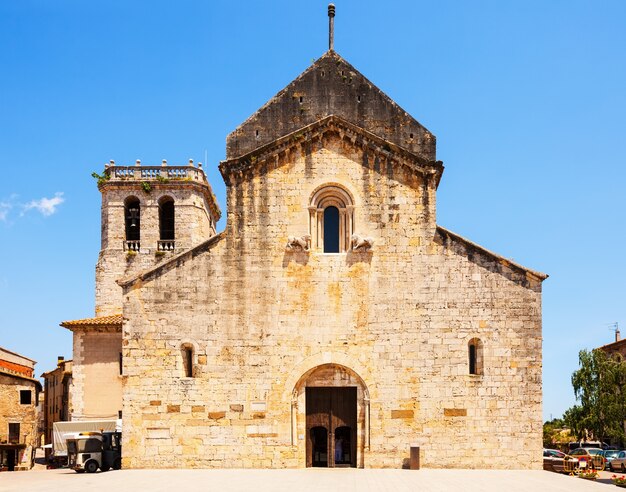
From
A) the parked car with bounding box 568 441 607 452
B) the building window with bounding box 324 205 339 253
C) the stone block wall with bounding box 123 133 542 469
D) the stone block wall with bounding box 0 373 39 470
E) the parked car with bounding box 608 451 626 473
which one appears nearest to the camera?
the stone block wall with bounding box 123 133 542 469

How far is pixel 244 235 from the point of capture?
944 inches

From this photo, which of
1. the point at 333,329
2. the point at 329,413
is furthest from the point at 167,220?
the point at 329,413

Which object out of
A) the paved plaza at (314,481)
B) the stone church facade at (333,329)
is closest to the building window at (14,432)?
the paved plaza at (314,481)

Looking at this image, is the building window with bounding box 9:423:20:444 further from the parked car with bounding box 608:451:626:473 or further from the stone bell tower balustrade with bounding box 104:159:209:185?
the parked car with bounding box 608:451:626:473

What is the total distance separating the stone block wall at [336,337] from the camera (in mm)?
22875

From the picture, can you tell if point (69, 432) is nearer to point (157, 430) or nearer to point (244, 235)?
point (157, 430)

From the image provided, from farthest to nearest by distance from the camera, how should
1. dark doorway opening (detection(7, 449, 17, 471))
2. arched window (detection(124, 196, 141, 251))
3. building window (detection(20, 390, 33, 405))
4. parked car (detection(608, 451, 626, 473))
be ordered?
arched window (detection(124, 196, 141, 251)), building window (detection(20, 390, 33, 405)), dark doorway opening (detection(7, 449, 17, 471)), parked car (detection(608, 451, 626, 473))

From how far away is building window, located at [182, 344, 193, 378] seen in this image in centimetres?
2342

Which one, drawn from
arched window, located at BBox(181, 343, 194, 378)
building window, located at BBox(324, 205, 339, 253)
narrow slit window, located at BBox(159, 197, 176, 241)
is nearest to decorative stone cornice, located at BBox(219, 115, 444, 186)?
building window, located at BBox(324, 205, 339, 253)

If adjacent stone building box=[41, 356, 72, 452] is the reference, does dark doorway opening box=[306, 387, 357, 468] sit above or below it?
above

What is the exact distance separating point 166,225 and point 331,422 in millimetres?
21152

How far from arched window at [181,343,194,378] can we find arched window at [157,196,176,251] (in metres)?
17.3

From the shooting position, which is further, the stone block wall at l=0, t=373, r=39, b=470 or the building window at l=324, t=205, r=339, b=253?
the stone block wall at l=0, t=373, r=39, b=470

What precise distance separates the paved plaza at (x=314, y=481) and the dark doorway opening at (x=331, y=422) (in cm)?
84
